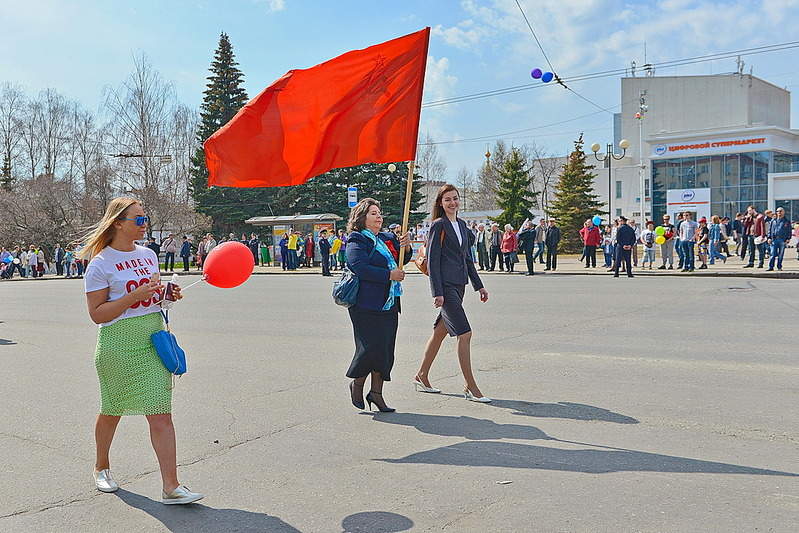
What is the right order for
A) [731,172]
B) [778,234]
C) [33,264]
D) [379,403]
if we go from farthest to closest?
1. [731,172]
2. [33,264]
3. [778,234]
4. [379,403]

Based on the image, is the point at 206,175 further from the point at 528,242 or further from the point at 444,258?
the point at 444,258

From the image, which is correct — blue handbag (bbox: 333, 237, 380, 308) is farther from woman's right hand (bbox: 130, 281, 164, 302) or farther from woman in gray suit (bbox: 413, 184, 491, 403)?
woman's right hand (bbox: 130, 281, 164, 302)

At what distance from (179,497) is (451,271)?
3.25 meters

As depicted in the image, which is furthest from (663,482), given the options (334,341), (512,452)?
(334,341)

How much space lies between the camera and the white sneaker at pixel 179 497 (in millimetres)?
4285

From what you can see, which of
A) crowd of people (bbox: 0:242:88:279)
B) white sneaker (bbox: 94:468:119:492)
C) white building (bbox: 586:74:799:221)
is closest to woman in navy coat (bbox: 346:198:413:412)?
white sneaker (bbox: 94:468:119:492)

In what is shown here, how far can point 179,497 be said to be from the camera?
4285 millimetres

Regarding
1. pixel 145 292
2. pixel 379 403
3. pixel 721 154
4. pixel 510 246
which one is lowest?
pixel 379 403

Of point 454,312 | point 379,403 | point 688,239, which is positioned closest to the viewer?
point 379,403

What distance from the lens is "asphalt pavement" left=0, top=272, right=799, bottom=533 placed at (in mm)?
4105

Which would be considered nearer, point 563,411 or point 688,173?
point 563,411

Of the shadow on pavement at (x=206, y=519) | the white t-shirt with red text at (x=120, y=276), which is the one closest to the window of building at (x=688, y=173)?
the white t-shirt with red text at (x=120, y=276)

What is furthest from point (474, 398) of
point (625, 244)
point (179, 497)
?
point (625, 244)

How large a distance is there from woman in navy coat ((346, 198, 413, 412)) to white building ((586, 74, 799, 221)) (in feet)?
149
